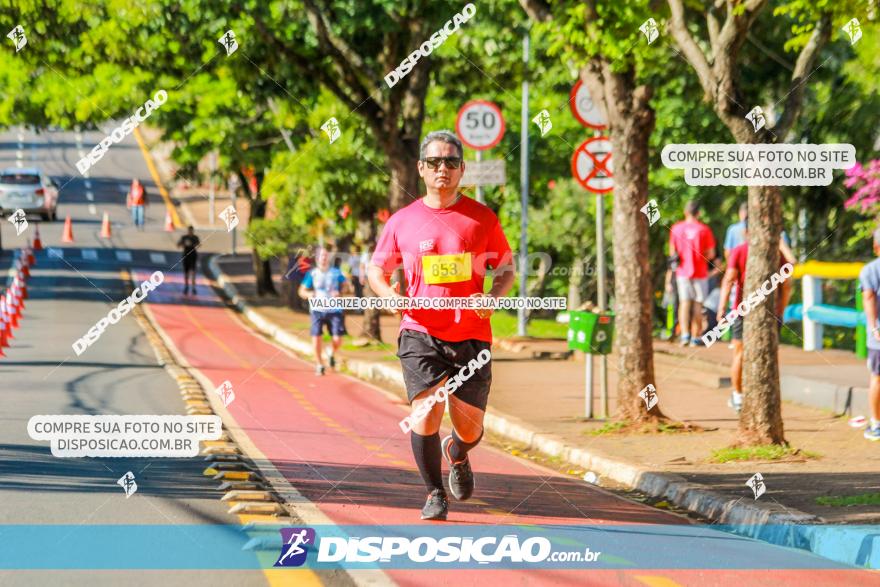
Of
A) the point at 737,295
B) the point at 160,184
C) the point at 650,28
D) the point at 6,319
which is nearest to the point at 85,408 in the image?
the point at 650,28

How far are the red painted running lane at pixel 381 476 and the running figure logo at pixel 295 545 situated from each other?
0.50 metres

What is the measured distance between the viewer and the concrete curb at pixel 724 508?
8.49 m

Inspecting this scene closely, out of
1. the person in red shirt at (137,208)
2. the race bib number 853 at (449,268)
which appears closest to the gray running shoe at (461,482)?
the race bib number 853 at (449,268)

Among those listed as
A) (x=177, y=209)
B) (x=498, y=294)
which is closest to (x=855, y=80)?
(x=498, y=294)

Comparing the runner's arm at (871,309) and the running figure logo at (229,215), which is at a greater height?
the running figure logo at (229,215)

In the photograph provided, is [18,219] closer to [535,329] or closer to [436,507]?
[535,329]

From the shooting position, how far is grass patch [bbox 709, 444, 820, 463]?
39.6 ft

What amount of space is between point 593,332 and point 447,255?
6762mm

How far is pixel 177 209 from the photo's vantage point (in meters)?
69.8

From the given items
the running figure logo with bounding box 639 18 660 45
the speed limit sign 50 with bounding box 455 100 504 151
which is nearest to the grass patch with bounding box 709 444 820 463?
the running figure logo with bounding box 639 18 660 45

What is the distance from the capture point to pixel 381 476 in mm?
11086

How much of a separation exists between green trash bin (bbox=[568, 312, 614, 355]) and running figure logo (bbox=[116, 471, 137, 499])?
595cm

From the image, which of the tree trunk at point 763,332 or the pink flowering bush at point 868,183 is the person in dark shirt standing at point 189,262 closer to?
the pink flowering bush at point 868,183

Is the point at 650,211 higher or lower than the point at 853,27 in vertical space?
lower
